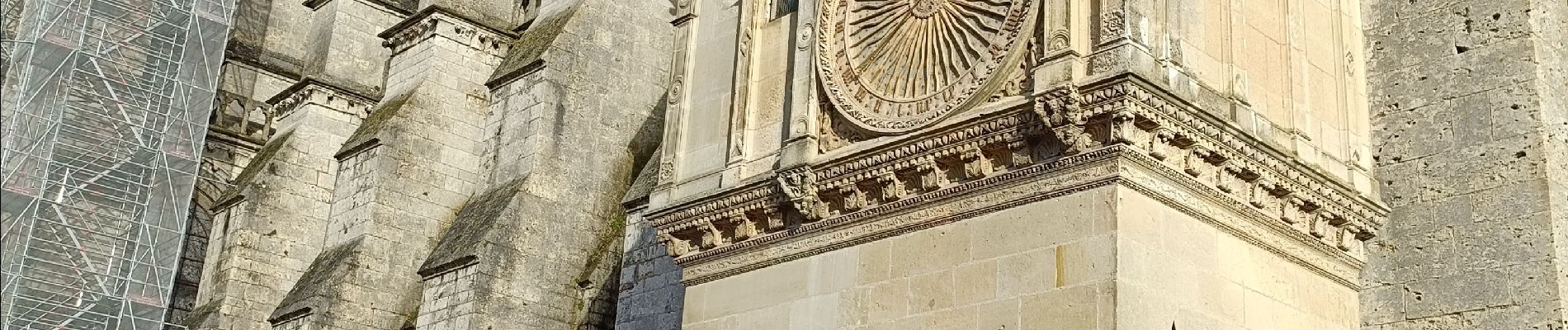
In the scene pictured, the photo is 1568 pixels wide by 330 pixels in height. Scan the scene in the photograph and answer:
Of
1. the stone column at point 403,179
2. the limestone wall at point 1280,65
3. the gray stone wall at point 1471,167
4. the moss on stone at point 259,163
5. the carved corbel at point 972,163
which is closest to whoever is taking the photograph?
the limestone wall at point 1280,65

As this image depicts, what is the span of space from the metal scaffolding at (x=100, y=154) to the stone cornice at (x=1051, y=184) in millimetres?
11135

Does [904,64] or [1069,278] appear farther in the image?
[904,64]

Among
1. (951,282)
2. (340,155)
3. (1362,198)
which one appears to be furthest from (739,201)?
(340,155)

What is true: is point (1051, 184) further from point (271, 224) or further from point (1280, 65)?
point (271, 224)

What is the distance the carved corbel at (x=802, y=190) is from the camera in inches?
443

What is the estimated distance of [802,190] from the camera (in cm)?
1130

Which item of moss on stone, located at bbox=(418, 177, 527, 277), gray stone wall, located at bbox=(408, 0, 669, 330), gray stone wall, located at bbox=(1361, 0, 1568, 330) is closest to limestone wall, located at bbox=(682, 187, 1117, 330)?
gray stone wall, located at bbox=(1361, 0, 1568, 330)

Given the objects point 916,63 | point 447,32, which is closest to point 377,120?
point 447,32

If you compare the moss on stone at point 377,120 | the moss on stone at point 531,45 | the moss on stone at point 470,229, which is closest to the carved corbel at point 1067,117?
the moss on stone at point 470,229

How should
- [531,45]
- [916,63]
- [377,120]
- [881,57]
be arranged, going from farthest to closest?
[377,120] → [531,45] → [881,57] → [916,63]

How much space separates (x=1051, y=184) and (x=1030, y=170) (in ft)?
0.54

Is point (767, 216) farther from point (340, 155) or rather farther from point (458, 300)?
point (340, 155)

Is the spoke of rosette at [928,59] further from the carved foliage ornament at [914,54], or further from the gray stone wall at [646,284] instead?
the gray stone wall at [646,284]

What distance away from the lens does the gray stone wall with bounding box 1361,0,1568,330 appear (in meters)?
10.5
